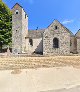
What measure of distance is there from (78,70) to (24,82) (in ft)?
26.3

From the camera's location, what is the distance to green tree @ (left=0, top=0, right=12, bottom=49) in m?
46.0

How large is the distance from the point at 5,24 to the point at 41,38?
8.38 metres

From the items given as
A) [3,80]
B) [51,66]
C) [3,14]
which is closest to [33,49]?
[3,14]

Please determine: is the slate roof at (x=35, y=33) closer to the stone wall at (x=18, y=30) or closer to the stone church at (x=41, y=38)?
the stone church at (x=41, y=38)


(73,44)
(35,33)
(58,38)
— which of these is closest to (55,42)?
(58,38)

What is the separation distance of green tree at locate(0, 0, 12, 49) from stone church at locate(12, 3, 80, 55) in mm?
1143

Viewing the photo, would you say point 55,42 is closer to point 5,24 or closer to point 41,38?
point 41,38

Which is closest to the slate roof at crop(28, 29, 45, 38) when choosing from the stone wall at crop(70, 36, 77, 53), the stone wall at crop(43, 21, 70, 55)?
the stone wall at crop(43, 21, 70, 55)

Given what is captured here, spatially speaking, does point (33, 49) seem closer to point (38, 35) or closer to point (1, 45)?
point (38, 35)

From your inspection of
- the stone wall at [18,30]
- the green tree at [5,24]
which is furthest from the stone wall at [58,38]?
the green tree at [5,24]

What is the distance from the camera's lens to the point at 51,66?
2962 centimetres

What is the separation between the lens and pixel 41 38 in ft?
165

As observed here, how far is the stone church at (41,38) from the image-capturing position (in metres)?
45.7

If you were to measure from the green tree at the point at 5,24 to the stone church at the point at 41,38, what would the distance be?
1143 mm
